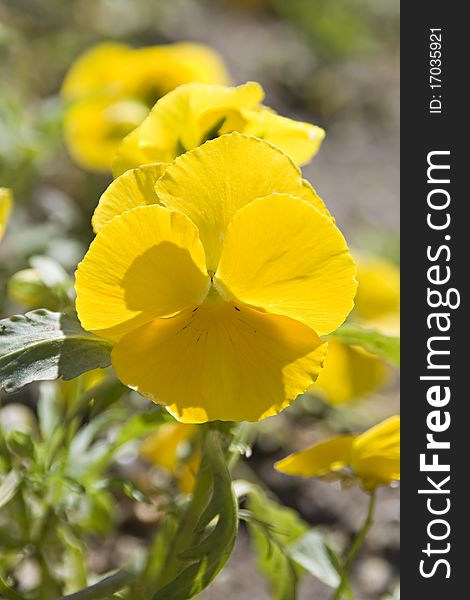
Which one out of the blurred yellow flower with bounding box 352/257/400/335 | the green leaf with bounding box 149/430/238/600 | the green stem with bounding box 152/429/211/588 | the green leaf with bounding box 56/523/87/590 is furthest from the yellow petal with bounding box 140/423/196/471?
the blurred yellow flower with bounding box 352/257/400/335

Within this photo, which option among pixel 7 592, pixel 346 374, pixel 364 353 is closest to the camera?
pixel 7 592

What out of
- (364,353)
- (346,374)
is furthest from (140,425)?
(346,374)

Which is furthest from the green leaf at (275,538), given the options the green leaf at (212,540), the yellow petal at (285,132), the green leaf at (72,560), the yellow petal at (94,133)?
the yellow petal at (94,133)

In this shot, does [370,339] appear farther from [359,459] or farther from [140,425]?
[140,425]

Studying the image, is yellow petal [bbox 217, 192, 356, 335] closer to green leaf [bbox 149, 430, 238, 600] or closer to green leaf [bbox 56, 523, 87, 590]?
green leaf [bbox 149, 430, 238, 600]

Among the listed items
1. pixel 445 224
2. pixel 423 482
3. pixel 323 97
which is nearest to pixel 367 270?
pixel 445 224

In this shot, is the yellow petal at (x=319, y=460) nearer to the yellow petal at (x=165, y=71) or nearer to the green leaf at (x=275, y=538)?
the green leaf at (x=275, y=538)
